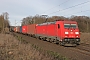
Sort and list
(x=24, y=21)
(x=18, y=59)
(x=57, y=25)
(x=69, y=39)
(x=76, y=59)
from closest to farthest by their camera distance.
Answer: (x=18, y=59) < (x=76, y=59) < (x=69, y=39) < (x=57, y=25) < (x=24, y=21)

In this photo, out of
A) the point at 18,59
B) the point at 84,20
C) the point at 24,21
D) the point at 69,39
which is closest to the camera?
the point at 18,59

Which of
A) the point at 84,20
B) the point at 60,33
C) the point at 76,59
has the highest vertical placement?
the point at 84,20

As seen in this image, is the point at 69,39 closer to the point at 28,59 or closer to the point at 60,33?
the point at 60,33

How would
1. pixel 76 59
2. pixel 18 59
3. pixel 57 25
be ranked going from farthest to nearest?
pixel 57 25
pixel 76 59
pixel 18 59

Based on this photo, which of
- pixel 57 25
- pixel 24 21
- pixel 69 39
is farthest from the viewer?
pixel 24 21

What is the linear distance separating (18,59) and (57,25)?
43.3 ft

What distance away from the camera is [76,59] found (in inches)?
480

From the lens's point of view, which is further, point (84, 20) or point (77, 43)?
point (84, 20)

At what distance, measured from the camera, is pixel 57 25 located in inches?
869

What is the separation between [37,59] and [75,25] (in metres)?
12.7

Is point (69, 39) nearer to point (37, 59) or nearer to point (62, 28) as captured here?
point (62, 28)

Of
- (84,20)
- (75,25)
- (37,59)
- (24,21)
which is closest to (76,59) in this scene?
(37,59)

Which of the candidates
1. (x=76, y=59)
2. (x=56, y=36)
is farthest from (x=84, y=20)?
(x=76, y=59)

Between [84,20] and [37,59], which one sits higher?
[84,20]
